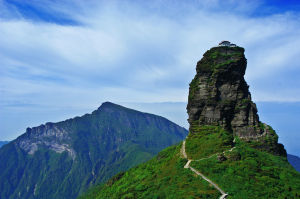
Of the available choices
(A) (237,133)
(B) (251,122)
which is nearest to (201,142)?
(A) (237,133)

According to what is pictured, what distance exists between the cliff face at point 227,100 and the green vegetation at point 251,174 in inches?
237

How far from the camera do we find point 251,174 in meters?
45.2

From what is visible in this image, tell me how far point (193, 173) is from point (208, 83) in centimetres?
2471

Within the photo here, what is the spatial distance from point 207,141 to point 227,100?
12381 mm

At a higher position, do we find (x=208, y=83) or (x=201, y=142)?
(x=208, y=83)

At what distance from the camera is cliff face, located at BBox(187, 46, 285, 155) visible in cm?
5934

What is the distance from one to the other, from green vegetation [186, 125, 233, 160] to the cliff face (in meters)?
1.58

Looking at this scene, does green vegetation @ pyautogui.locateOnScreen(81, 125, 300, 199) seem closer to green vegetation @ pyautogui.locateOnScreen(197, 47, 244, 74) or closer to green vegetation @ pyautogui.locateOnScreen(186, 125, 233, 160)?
green vegetation @ pyautogui.locateOnScreen(186, 125, 233, 160)

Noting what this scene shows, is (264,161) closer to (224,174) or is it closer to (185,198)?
(224,174)

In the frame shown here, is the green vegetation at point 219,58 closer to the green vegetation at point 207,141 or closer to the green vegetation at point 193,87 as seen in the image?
the green vegetation at point 193,87

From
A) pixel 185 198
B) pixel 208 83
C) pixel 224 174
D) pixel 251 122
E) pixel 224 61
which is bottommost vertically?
pixel 185 198

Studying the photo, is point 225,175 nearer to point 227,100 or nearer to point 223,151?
point 223,151

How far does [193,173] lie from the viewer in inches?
1885

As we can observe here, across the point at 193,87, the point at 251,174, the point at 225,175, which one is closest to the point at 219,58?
the point at 193,87
